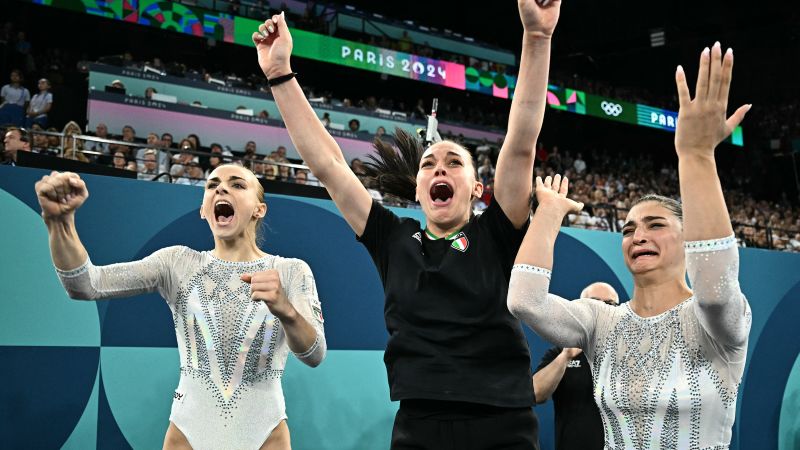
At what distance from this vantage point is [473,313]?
2201 millimetres

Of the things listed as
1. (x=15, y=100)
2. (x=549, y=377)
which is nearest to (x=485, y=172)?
(x=15, y=100)

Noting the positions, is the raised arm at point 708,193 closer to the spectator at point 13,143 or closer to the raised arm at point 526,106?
the raised arm at point 526,106

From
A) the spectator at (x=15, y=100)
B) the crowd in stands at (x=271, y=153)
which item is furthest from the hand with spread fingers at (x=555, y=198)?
the spectator at (x=15, y=100)

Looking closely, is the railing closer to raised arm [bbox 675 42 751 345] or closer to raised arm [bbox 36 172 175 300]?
raised arm [bbox 36 172 175 300]

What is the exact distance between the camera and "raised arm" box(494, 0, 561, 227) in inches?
82.4

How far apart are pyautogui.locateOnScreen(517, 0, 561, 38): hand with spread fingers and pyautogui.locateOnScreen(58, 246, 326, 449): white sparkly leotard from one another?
4.56 ft

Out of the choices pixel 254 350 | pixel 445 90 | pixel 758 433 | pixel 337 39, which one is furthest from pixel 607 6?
pixel 254 350

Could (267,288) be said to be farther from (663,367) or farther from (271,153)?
(271,153)

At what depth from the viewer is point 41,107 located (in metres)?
10.6

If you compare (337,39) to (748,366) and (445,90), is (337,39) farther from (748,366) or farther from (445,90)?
(748,366)

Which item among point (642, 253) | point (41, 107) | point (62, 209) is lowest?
point (642, 253)

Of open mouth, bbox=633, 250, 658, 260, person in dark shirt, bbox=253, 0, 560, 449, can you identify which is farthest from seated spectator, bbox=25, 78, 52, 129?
open mouth, bbox=633, 250, 658, 260

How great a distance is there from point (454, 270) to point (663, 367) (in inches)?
27.4

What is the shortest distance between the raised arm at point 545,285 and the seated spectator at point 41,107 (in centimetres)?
1005
